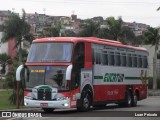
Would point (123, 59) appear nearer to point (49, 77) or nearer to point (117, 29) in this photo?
point (49, 77)

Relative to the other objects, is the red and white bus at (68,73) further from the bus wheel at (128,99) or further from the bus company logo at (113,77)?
the bus wheel at (128,99)

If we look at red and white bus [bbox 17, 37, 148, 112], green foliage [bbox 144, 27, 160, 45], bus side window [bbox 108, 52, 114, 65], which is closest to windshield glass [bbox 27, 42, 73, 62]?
red and white bus [bbox 17, 37, 148, 112]

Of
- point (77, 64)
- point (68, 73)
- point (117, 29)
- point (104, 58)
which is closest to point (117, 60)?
point (104, 58)

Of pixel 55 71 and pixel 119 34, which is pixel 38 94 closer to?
pixel 55 71

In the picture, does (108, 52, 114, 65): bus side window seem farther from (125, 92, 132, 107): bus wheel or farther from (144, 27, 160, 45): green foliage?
(144, 27, 160, 45): green foliage

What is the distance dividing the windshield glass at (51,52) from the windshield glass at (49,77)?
46 cm

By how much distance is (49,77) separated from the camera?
73.7 feet

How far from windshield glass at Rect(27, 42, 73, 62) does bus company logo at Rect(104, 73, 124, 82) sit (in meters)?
4.18

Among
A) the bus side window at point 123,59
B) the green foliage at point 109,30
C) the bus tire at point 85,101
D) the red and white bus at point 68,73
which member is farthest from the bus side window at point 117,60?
the green foliage at point 109,30

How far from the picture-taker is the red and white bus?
22312 mm

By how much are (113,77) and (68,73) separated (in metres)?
5.97

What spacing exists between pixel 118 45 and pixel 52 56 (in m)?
6.75

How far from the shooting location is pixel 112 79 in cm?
2741

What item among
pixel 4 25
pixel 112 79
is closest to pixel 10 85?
pixel 112 79
